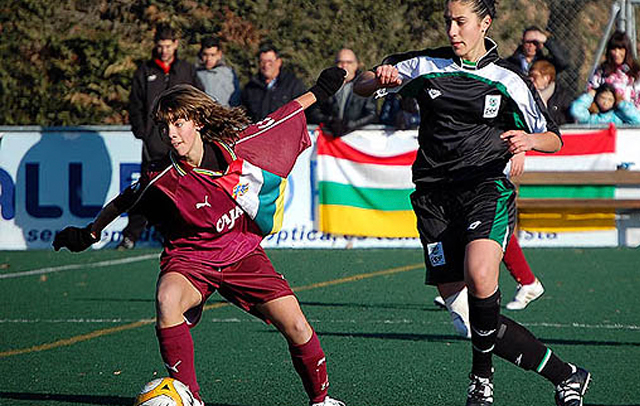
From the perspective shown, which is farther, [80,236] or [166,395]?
[80,236]

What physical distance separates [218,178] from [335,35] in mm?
11191

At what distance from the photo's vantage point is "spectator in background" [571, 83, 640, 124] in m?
12.9

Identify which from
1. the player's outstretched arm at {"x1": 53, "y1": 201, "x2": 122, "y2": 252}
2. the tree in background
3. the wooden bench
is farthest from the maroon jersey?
the tree in background

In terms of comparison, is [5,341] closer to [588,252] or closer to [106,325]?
[106,325]

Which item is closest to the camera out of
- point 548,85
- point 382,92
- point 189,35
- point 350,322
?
point 382,92

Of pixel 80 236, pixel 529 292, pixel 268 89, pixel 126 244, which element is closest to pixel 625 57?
pixel 268 89

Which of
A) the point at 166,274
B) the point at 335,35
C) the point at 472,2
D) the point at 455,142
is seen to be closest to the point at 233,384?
the point at 166,274

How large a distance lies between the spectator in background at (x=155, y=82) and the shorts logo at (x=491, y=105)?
6934 mm

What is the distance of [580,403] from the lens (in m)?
5.12

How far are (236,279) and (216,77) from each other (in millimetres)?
7834

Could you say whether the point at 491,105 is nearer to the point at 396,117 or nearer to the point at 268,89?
the point at 268,89

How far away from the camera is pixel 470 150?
5.36 meters

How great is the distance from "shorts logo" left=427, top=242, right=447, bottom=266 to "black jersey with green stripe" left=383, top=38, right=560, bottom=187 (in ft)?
0.98

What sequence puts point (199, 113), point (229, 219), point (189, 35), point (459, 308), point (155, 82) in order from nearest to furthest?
point (199, 113), point (229, 219), point (459, 308), point (155, 82), point (189, 35)
